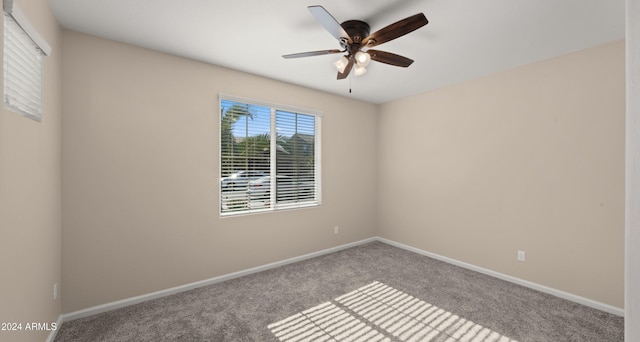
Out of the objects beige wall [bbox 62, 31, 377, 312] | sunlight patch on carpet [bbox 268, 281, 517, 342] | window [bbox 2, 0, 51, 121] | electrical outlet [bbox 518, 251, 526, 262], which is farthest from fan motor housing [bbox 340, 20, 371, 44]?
electrical outlet [bbox 518, 251, 526, 262]

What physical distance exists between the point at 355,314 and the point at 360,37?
8.07ft

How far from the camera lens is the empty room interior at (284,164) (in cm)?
193

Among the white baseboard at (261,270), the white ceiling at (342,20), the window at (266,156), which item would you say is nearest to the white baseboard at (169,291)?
the white baseboard at (261,270)

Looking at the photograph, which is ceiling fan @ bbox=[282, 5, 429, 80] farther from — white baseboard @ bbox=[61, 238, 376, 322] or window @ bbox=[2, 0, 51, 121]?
white baseboard @ bbox=[61, 238, 376, 322]

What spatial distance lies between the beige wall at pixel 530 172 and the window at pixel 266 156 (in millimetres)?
1686

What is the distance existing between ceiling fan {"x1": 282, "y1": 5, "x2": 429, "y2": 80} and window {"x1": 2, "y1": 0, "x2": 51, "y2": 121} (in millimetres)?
1554

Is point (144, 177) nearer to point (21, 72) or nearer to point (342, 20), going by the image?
point (21, 72)

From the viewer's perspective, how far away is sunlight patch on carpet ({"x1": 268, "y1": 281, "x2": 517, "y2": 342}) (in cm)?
204

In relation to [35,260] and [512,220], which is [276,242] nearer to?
[35,260]

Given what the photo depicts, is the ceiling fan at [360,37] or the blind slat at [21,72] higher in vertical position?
the ceiling fan at [360,37]

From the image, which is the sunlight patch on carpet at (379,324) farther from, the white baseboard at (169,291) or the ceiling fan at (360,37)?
the ceiling fan at (360,37)

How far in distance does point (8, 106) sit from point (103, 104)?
3.83ft

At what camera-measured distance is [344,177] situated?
169 inches

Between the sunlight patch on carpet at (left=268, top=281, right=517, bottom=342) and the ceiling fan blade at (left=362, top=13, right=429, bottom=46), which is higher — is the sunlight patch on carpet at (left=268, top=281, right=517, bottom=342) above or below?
below
